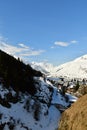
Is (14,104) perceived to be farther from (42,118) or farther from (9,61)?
(9,61)

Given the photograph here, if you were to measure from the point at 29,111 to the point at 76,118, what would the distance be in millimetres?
Answer: 79585

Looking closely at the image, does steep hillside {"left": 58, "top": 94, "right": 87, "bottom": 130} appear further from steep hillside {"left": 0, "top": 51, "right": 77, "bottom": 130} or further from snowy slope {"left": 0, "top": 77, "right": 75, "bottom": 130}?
snowy slope {"left": 0, "top": 77, "right": 75, "bottom": 130}

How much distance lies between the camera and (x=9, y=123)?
7919 centimetres

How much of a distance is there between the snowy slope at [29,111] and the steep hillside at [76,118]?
211 feet

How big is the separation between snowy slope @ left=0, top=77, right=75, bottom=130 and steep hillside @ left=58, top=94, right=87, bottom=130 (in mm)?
64317

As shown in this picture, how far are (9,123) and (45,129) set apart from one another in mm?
10819

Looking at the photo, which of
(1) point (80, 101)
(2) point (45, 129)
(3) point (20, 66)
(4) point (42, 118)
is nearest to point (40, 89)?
(3) point (20, 66)

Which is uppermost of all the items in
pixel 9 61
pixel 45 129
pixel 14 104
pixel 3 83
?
pixel 9 61

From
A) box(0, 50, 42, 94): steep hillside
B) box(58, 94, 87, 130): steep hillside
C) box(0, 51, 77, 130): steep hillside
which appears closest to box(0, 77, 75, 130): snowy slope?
box(0, 51, 77, 130): steep hillside

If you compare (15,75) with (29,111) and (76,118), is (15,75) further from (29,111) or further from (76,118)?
(76,118)

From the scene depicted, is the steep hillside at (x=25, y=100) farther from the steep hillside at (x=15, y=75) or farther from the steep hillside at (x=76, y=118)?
the steep hillside at (x=76, y=118)

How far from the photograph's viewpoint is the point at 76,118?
513 inches

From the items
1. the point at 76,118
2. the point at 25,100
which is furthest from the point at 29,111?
the point at 76,118

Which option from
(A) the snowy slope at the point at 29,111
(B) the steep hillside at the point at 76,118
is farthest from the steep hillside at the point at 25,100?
(B) the steep hillside at the point at 76,118
